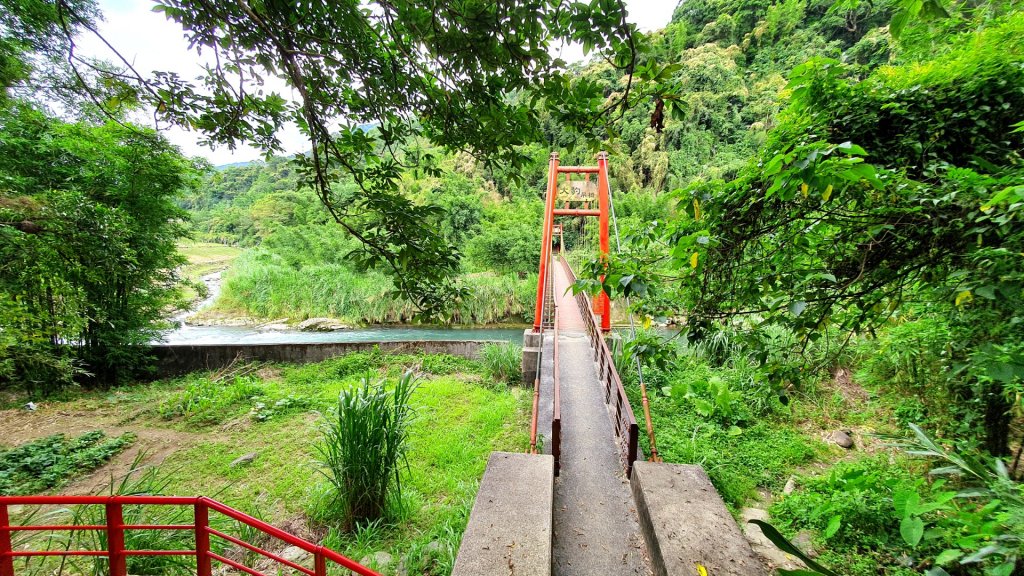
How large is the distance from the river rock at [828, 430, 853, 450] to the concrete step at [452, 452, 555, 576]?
319cm

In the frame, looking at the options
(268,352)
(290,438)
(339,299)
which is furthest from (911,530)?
(339,299)

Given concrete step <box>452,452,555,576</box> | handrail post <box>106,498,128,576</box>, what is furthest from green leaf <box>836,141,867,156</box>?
handrail post <box>106,498,128,576</box>

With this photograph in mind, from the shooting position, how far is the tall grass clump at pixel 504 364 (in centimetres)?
602

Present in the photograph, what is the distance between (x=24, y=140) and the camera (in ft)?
15.2

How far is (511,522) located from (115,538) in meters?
1.47

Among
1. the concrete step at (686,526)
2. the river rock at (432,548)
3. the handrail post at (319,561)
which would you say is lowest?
the river rock at (432,548)

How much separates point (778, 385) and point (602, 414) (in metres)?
2.17

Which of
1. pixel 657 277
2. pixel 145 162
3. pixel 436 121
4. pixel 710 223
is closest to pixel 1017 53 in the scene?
pixel 710 223

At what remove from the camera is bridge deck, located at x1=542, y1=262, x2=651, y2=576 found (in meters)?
1.99

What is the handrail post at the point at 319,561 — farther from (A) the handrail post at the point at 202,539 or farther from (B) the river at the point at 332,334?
(B) the river at the point at 332,334

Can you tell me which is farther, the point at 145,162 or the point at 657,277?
the point at 145,162

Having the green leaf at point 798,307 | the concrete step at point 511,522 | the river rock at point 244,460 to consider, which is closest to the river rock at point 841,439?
the concrete step at point 511,522

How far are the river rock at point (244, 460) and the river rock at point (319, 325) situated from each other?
861 cm

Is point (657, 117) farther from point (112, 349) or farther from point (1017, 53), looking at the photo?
point (112, 349)
